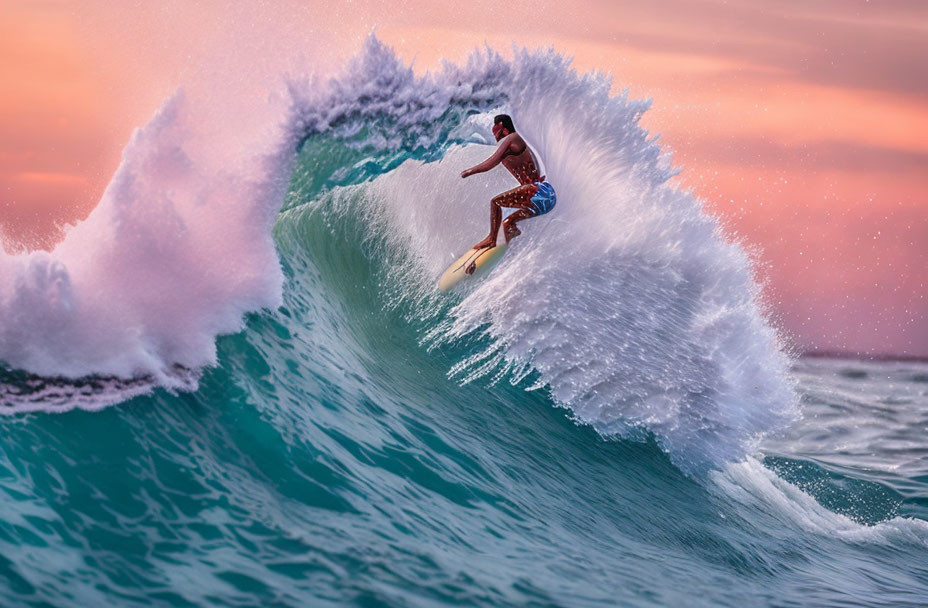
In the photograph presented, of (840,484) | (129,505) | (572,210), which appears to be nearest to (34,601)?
(129,505)

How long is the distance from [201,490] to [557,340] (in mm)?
4078

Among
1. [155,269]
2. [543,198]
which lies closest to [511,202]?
[543,198]

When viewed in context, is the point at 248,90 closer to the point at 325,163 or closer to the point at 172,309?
the point at 325,163

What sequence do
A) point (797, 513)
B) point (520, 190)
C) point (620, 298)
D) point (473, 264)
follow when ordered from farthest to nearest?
point (797, 513) → point (620, 298) → point (473, 264) → point (520, 190)

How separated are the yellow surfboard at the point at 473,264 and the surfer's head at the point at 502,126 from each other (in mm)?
1019

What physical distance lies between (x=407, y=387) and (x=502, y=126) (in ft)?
8.31

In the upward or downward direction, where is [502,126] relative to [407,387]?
upward

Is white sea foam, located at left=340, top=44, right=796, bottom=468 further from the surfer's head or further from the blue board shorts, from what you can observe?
the surfer's head

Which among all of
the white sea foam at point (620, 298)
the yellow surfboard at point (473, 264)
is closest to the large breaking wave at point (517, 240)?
the white sea foam at point (620, 298)

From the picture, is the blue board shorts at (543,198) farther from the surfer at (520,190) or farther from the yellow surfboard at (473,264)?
the yellow surfboard at (473,264)

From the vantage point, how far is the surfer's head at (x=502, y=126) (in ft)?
25.8

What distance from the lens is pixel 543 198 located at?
313 inches

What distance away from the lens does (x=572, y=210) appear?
27.9 ft

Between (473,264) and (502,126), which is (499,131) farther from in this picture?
(473,264)
